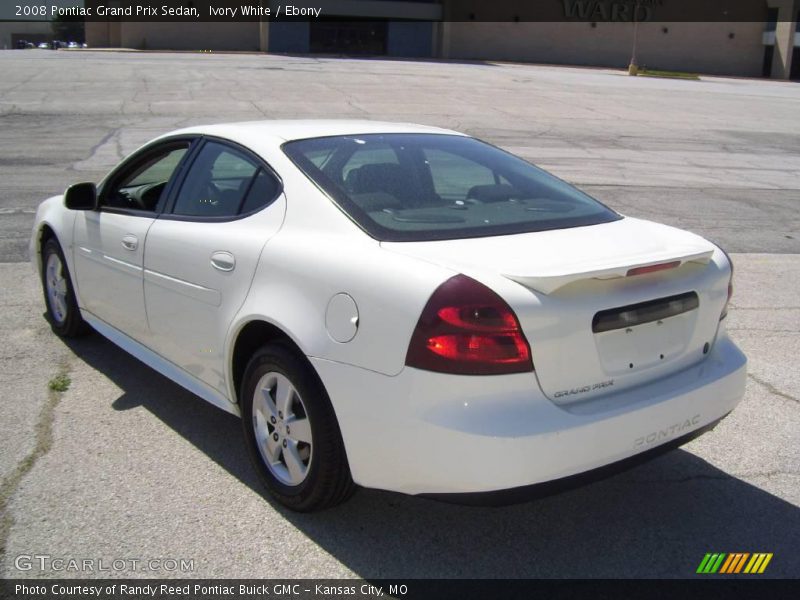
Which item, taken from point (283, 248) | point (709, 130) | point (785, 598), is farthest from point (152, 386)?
point (709, 130)

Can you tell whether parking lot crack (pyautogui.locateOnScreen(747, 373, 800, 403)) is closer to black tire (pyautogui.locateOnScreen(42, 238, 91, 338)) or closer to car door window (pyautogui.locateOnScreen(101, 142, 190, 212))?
car door window (pyautogui.locateOnScreen(101, 142, 190, 212))

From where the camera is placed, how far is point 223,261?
3.58 metres

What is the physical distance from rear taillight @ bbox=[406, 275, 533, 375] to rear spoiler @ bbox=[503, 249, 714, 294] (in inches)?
5.3

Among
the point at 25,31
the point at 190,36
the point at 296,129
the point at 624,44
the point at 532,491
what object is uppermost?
the point at 25,31

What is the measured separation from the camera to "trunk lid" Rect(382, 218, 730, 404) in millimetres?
2797

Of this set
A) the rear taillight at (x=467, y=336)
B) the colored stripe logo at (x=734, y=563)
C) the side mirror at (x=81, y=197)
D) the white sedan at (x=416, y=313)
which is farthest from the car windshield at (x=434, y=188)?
the side mirror at (x=81, y=197)

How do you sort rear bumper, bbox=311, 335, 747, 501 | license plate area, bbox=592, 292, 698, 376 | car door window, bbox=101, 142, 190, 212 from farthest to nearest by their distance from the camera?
car door window, bbox=101, 142, 190, 212 < license plate area, bbox=592, 292, 698, 376 < rear bumper, bbox=311, 335, 747, 501

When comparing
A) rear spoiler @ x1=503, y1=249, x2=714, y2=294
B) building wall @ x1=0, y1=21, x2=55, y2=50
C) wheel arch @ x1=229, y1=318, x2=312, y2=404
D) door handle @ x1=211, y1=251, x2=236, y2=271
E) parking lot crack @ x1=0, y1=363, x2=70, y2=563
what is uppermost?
building wall @ x1=0, y1=21, x2=55, y2=50

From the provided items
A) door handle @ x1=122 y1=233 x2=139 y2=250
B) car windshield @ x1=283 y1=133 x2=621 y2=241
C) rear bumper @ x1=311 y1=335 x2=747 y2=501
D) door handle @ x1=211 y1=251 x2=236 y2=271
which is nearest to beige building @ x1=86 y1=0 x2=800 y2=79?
car windshield @ x1=283 y1=133 x2=621 y2=241

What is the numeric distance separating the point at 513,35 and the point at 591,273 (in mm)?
64590

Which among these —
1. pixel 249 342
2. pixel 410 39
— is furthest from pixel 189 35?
pixel 249 342

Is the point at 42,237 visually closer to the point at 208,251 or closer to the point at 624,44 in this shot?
the point at 208,251

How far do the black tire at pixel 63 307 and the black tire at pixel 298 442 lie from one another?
2.19 metres

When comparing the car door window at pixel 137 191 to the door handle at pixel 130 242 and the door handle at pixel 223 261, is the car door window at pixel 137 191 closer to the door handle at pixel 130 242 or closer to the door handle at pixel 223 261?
the door handle at pixel 130 242
